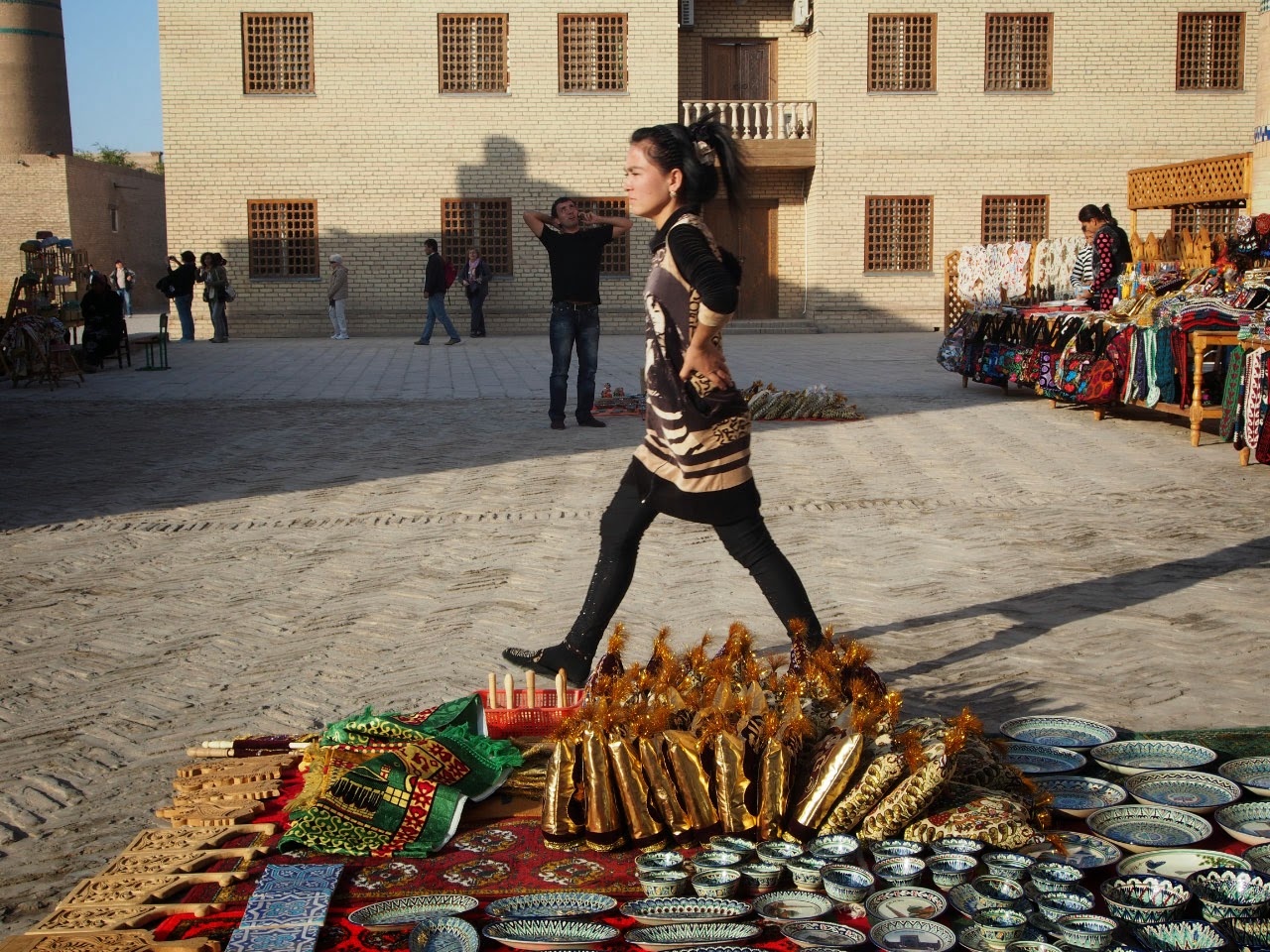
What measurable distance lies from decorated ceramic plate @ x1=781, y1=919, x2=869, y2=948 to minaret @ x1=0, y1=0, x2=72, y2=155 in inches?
1402

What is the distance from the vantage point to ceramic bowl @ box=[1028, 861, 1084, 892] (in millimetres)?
3137

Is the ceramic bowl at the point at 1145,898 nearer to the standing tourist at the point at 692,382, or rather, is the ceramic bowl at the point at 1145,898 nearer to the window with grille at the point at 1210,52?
the standing tourist at the point at 692,382

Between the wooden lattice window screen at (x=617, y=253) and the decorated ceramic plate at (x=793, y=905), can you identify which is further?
the wooden lattice window screen at (x=617, y=253)

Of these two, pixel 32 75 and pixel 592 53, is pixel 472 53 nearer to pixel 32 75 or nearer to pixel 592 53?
pixel 592 53

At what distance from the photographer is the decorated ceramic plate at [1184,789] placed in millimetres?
3658

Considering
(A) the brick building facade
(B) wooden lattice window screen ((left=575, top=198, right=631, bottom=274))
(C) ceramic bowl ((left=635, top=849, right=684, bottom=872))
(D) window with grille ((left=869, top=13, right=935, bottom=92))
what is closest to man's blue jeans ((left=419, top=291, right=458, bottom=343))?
(A) the brick building facade

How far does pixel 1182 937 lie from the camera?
2879 millimetres

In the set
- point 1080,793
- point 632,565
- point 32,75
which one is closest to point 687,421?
point 632,565

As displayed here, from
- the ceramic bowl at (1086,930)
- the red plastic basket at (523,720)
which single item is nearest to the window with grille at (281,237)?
the red plastic basket at (523,720)

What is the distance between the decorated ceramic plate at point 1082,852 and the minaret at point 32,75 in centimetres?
3549

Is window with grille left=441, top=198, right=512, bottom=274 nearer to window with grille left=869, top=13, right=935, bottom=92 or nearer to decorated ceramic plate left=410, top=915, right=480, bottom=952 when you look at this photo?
window with grille left=869, top=13, right=935, bottom=92

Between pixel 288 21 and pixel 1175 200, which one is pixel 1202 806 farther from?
pixel 288 21

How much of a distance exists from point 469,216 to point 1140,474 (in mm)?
20974

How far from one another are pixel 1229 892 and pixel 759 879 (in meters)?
1.04
